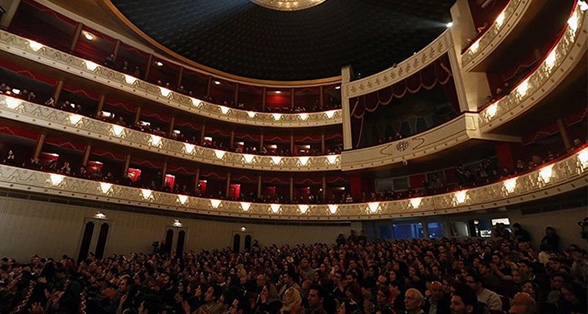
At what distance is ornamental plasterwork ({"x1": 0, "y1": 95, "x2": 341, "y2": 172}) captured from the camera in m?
11.2

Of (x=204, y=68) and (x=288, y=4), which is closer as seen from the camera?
(x=288, y=4)

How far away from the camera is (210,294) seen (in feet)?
14.5

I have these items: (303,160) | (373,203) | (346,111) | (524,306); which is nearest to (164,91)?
(303,160)

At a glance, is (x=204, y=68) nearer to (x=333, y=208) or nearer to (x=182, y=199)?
(x=182, y=199)

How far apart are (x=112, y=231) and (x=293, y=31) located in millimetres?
12033

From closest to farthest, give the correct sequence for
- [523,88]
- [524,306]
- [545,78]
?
[524,306]
[545,78]
[523,88]

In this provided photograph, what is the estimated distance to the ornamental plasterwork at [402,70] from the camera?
42.4ft

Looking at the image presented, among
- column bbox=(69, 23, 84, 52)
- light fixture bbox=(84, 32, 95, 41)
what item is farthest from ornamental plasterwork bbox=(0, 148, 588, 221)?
light fixture bbox=(84, 32, 95, 41)

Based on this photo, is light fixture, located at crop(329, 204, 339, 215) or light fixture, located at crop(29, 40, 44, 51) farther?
light fixture, located at crop(329, 204, 339, 215)

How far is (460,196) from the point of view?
11547mm

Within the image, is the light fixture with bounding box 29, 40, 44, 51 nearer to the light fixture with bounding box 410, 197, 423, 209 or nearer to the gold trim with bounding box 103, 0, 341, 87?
the gold trim with bounding box 103, 0, 341, 87

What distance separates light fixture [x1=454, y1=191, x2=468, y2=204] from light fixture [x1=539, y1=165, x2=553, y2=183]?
3.20 meters

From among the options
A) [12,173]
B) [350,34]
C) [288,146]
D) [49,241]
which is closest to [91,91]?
[12,173]

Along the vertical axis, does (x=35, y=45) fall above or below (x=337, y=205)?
above
